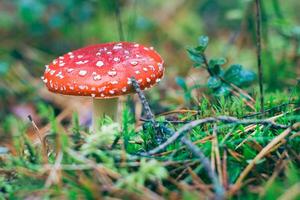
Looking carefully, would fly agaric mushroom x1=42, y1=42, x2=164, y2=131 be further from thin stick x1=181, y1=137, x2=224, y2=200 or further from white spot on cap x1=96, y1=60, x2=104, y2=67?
thin stick x1=181, y1=137, x2=224, y2=200

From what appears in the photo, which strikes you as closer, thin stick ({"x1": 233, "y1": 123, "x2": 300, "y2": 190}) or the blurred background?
thin stick ({"x1": 233, "y1": 123, "x2": 300, "y2": 190})

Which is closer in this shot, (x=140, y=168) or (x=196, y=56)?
(x=140, y=168)

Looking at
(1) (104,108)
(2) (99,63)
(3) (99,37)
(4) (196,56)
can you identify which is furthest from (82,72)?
(3) (99,37)

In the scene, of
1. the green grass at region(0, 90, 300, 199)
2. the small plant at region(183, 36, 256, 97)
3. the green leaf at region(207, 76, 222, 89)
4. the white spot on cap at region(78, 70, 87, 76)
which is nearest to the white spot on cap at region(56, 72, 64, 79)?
the white spot on cap at region(78, 70, 87, 76)

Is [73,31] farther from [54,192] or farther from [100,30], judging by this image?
[54,192]

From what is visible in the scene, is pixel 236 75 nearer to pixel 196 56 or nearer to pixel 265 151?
pixel 196 56

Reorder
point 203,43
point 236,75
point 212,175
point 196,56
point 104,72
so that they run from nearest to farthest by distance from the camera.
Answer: point 212,175 < point 104,72 < point 203,43 < point 196,56 < point 236,75

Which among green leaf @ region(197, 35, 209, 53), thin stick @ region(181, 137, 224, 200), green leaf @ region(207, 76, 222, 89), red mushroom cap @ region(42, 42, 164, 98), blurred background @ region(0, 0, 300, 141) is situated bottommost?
thin stick @ region(181, 137, 224, 200)
